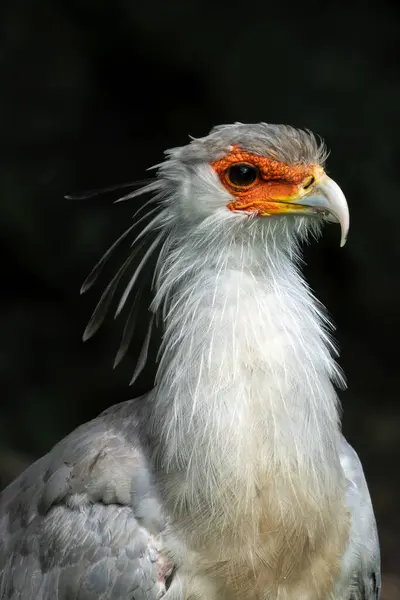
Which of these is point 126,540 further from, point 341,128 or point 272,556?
point 341,128

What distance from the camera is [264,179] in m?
2.73

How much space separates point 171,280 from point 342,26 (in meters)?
3.24

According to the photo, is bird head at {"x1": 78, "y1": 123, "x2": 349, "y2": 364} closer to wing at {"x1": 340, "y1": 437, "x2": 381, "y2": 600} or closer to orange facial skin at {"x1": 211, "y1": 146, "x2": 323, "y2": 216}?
orange facial skin at {"x1": 211, "y1": 146, "x2": 323, "y2": 216}

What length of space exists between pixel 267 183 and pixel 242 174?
0.07m

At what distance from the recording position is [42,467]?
10.6 feet

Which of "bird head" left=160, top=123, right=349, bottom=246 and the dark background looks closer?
"bird head" left=160, top=123, right=349, bottom=246

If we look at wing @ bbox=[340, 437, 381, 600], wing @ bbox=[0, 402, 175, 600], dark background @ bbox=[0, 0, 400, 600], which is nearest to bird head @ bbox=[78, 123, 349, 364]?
wing @ bbox=[0, 402, 175, 600]

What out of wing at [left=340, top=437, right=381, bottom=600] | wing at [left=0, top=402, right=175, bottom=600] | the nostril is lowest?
wing at [left=340, top=437, right=381, bottom=600]

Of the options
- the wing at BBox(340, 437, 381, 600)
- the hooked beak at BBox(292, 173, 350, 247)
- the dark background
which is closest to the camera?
the hooked beak at BBox(292, 173, 350, 247)

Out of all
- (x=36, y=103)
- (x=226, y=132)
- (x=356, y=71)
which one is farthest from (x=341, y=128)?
(x=226, y=132)

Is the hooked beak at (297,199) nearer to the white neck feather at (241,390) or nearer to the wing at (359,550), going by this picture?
the white neck feather at (241,390)

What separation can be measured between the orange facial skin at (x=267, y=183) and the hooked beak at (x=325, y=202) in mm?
23

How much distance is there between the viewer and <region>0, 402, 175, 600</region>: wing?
2762 millimetres

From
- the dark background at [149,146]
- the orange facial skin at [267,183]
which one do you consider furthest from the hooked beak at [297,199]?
the dark background at [149,146]
